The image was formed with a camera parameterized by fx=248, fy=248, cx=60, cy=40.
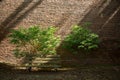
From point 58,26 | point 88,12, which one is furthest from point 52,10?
point 88,12

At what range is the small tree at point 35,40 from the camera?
Answer: 986 centimetres

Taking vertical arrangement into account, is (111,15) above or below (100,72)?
above

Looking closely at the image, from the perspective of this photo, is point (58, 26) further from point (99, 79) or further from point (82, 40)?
point (99, 79)

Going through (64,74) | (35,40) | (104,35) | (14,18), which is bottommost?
(64,74)

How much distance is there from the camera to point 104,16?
11742 millimetres

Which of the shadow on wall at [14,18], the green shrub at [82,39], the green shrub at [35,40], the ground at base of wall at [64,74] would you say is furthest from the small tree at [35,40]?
the shadow on wall at [14,18]

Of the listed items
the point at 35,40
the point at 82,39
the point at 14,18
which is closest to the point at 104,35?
the point at 82,39

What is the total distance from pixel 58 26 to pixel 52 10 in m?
0.80

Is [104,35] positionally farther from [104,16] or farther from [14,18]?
[14,18]

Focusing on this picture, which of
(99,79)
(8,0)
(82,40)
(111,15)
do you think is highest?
(8,0)

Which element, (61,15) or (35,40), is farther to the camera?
(61,15)

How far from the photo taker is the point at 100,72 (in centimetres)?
933

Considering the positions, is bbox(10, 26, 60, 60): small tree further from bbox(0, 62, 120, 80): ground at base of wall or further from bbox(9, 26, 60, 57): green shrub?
bbox(0, 62, 120, 80): ground at base of wall

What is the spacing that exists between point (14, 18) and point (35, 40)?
1.83m
